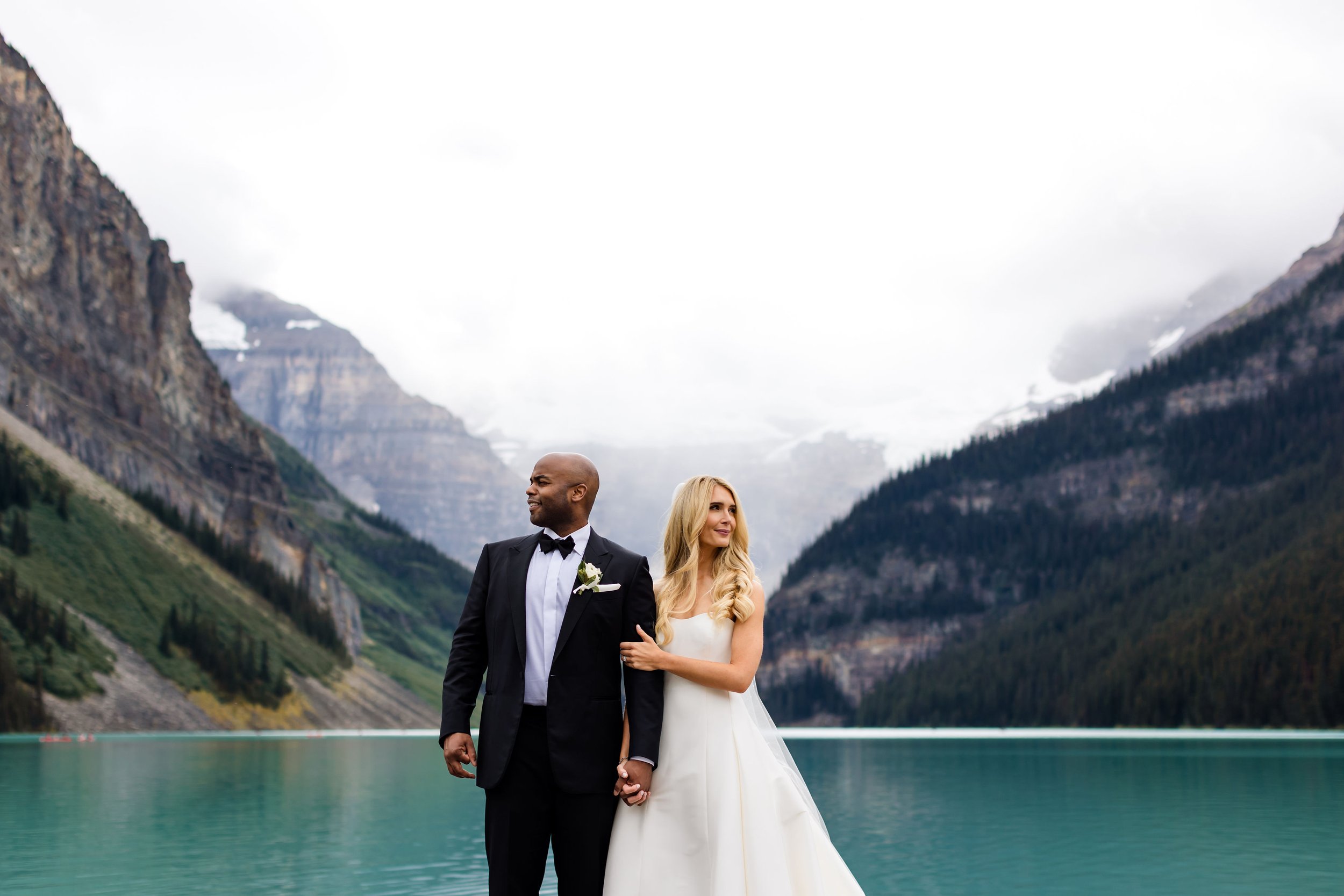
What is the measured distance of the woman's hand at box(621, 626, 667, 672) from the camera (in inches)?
357

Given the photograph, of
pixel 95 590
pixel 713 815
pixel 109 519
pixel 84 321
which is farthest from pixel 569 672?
pixel 84 321

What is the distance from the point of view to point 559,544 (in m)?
9.08

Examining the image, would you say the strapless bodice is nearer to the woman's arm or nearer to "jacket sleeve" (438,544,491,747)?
the woman's arm

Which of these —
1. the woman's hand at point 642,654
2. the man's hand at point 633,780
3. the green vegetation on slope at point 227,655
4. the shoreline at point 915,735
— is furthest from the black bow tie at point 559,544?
the green vegetation on slope at point 227,655

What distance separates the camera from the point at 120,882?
21.0m

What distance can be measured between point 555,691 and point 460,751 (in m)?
0.73

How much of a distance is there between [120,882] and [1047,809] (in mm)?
24851

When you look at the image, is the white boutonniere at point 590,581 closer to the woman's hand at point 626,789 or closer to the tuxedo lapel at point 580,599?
the tuxedo lapel at point 580,599

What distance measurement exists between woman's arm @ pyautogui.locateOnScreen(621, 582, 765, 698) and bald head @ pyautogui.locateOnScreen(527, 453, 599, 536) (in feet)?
2.96

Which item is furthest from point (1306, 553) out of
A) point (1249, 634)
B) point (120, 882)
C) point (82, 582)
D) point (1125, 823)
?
point (120, 882)

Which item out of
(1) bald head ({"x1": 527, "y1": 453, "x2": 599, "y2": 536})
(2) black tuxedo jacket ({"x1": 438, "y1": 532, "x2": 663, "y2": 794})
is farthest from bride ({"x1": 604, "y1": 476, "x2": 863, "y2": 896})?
(1) bald head ({"x1": 527, "y1": 453, "x2": 599, "y2": 536})

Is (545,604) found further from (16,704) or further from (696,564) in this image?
(16,704)

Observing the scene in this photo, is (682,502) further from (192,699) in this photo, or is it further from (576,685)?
(192,699)

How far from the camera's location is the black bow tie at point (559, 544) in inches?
357
